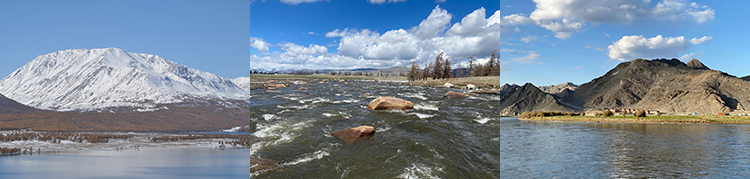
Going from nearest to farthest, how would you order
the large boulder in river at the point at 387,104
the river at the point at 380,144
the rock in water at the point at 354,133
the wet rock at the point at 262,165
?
the wet rock at the point at 262,165 < the river at the point at 380,144 < the rock in water at the point at 354,133 < the large boulder in river at the point at 387,104

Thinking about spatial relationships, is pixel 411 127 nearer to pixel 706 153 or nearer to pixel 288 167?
pixel 288 167

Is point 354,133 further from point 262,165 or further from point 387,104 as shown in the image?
point 387,104

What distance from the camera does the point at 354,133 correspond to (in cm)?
923

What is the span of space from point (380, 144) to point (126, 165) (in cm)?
13711

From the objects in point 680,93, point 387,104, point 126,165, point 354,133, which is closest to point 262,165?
point 354,133

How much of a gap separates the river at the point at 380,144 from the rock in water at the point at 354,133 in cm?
A: 21

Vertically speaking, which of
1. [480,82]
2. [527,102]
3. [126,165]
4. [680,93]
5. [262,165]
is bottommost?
[126,165]

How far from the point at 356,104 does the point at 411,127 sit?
4.33 m

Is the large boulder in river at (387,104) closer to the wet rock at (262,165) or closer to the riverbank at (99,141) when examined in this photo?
the wet rock at (262,165)

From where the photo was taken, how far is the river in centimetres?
700

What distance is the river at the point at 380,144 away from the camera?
23.0 feet

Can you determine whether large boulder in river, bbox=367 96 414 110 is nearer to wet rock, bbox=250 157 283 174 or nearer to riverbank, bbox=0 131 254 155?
wet rock, bbox=250 157 283 174

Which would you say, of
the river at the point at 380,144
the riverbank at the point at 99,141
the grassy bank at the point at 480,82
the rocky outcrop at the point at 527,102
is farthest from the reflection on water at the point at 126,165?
the rocky outcrop at the point at 527,102

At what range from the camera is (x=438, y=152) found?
791 cm
